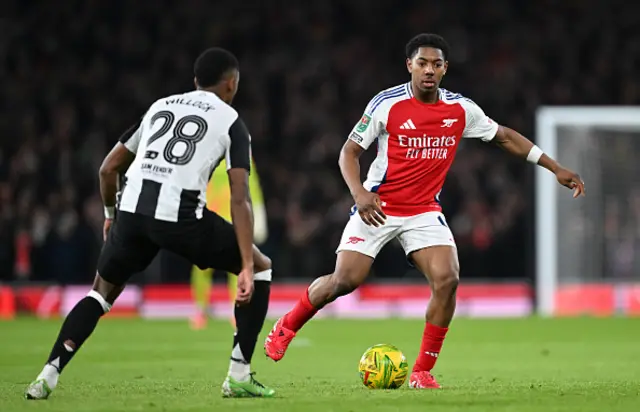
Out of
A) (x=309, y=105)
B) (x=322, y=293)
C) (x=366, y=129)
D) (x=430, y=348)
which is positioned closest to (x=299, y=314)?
(x=322, y=293)

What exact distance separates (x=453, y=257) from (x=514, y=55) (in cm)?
1753

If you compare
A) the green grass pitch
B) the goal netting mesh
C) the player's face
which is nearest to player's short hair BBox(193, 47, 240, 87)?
the player's face

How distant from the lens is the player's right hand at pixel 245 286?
693 cm

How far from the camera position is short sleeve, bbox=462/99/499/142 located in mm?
8766

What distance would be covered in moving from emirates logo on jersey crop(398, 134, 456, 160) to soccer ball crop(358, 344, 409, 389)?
1348 mm

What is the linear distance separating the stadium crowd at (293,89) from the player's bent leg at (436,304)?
1227 centimetres

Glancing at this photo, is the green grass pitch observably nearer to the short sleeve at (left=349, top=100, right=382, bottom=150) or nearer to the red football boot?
the red football boot

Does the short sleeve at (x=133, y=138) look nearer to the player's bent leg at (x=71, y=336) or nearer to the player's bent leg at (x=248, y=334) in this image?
the player's bent leg at (x=71, y=336)

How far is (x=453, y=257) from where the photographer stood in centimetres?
854

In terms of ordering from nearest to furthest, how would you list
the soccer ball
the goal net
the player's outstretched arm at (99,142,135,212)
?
1. the player's outstretched arm at (99,142,135,212)
2. the soccer ball
3. the goal net

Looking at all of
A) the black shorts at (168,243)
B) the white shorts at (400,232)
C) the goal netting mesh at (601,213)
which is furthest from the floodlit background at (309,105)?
the black shorts at (168,243)

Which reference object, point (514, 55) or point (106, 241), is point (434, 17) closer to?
point (514, 55)

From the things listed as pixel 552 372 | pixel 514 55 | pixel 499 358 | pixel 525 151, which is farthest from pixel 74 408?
pixel 514 55

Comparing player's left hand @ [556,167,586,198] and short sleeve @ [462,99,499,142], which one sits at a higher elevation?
short sleeve @ [462,99,499,142]
